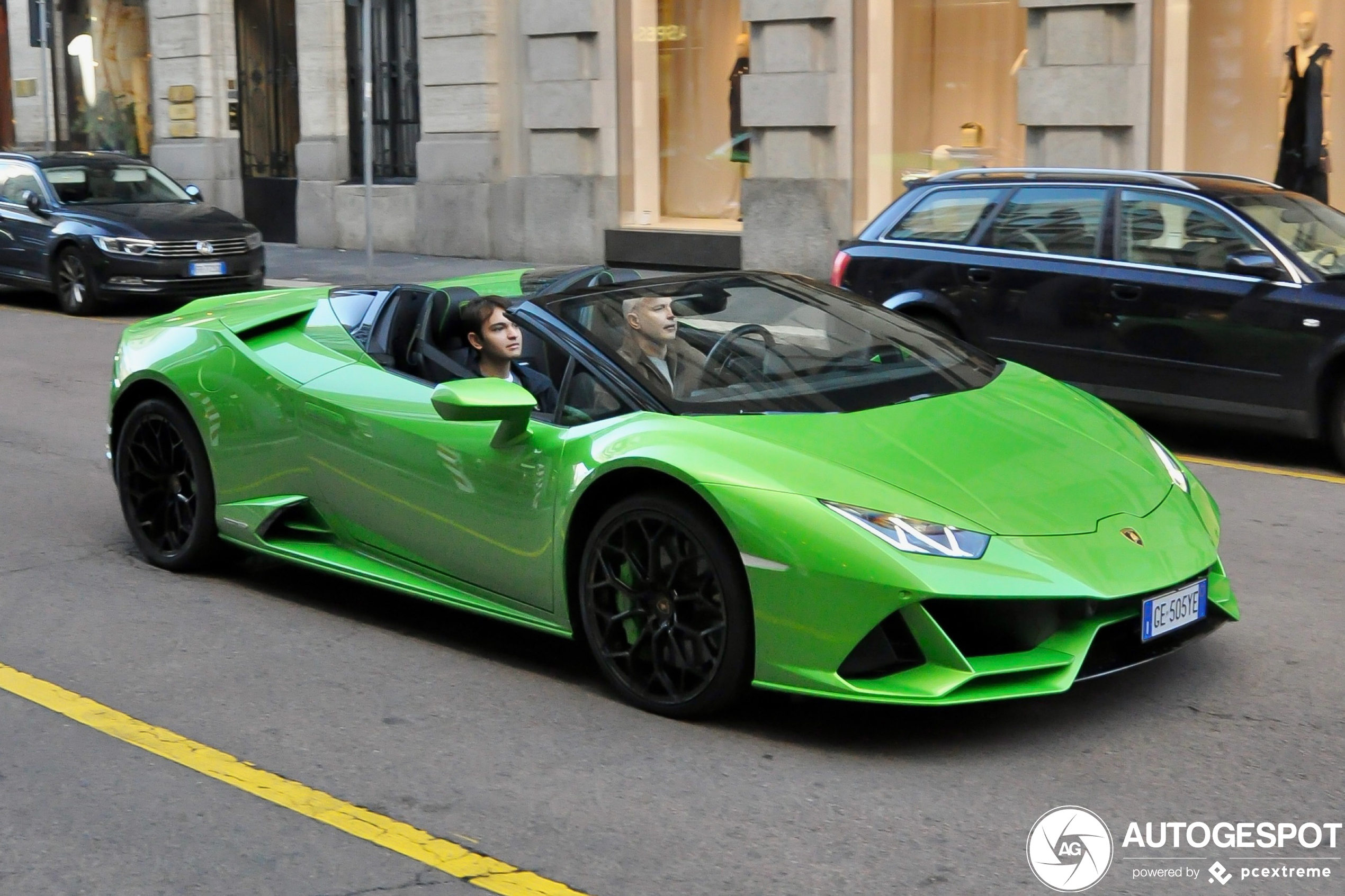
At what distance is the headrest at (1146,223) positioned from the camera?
9359 mm

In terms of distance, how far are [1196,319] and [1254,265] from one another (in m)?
0.40

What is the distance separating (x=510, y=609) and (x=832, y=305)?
1.59 meters

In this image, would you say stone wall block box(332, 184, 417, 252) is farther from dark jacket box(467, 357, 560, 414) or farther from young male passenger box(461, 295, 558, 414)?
dark jacket box(467, 357, 560, 414)

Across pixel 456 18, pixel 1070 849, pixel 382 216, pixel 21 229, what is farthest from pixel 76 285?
pixel 1070 849

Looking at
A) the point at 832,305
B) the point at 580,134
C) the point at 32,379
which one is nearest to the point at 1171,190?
the point at 832,305

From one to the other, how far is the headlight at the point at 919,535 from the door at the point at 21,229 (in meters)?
14.3

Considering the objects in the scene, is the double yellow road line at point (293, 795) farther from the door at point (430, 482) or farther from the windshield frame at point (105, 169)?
the windshield frame at point (105, 169)

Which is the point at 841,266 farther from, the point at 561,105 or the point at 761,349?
the point at 561,105

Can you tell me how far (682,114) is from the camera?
20031mm

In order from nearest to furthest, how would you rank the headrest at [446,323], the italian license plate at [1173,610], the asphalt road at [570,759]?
1. the asphalt road at [570,759]
2. the italian license plate at [1173,610]
3. the headrest at [446,323]

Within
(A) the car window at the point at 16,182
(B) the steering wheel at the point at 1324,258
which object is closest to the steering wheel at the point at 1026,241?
(B) the steering wheel at the point at 1324,258

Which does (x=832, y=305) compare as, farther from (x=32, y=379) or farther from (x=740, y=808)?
(x=32, y=379)

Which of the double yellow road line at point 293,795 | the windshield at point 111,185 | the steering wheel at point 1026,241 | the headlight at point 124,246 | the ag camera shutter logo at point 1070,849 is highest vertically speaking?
the windshield at point 111,185

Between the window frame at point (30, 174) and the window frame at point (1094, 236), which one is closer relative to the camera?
the window frame at point (1094, 236)
